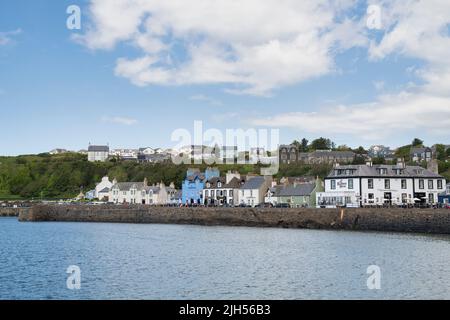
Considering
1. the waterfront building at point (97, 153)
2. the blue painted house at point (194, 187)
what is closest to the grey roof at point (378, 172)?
the blue painted house at point (194, 187)

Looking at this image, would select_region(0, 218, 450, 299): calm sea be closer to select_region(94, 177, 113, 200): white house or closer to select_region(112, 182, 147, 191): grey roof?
select_region(112, 182, 147, 191): grey roof

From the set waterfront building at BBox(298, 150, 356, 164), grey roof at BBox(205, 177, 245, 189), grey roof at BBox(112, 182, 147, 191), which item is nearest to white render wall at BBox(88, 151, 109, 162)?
waterfront building at BBox(298, 150, 356, 164)

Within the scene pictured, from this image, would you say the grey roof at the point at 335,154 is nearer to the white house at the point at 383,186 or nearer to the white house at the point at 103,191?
the white house at the point at 103,191

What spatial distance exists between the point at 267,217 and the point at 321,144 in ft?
340

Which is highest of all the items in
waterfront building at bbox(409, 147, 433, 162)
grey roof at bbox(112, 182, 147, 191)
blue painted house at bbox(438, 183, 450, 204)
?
waterfront building at bbox(409, 147, 433, 162)

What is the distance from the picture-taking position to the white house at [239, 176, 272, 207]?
3137 inches

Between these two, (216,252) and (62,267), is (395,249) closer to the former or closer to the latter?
(216,252)

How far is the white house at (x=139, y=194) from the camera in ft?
327

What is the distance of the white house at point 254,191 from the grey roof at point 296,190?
3.18 m

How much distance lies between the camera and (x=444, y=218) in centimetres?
4800

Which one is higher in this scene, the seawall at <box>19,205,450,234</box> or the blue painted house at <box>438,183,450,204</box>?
the blue painted house at <box>438,183,450,204</box>

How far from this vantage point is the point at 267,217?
6378cm

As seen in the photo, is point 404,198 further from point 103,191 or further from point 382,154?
point 382,154

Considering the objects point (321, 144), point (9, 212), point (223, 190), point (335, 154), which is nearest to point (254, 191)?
point (223, 190)
